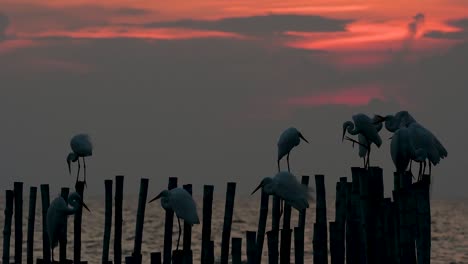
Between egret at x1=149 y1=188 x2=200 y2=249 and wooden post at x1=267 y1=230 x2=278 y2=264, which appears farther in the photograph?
egret at x1=149 y1=188 x2=200 y2=249

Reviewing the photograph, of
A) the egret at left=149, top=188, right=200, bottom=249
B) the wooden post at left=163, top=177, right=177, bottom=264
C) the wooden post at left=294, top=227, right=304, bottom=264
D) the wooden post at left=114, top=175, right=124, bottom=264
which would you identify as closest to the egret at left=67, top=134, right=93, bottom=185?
the wooden post at left=114, top=175, right=124, bottom=264

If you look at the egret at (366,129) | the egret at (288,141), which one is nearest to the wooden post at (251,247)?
the egret at (366,129)

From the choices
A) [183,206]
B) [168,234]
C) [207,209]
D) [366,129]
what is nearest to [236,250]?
[183,206]

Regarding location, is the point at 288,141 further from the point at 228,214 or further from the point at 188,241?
the point at 188,241

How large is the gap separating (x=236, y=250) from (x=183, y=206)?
2420 mm

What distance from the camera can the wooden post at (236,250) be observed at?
553 inches

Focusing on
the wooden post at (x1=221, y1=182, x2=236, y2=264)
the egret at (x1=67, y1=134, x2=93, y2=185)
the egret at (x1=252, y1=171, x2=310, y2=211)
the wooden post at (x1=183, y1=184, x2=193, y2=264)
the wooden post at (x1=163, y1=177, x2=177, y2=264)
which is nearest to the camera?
the wooden post at (x1=183, y1=184, x2=193, y2=264)

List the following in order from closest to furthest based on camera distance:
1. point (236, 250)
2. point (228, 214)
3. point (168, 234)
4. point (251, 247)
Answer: point (236, 250) → point (251, 247) → point (228, 214) → point (168, 234)

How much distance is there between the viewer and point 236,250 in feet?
46.3

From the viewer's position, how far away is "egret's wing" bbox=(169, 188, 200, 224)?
1633 centimetres

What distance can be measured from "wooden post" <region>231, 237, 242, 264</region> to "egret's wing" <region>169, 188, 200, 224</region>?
2133mm

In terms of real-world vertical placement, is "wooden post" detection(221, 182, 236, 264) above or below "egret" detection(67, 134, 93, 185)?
below

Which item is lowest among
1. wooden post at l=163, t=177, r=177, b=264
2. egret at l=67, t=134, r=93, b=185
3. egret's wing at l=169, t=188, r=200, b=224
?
wooden post at l=163, t=177, r=177, b=264

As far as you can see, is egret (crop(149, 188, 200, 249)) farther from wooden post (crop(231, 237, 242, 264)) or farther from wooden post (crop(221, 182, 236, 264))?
wooden post (crop(231, 237, 242, 264))
